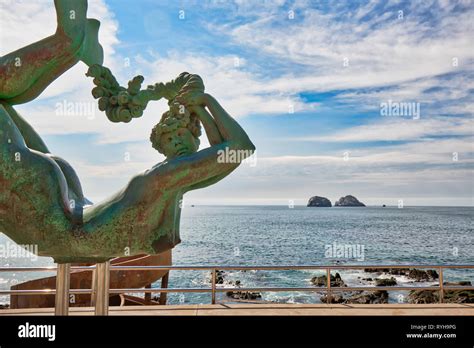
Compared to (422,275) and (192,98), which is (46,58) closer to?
(192,98)

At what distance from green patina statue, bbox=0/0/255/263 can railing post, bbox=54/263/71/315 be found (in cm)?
27

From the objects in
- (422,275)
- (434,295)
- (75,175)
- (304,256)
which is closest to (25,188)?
(75,175)

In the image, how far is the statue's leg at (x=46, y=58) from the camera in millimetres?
3592

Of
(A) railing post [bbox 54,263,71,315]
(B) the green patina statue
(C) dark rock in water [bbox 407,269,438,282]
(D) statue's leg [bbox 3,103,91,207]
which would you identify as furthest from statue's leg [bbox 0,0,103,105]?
(C) dark rock in water [bbox 407,269,438,282]

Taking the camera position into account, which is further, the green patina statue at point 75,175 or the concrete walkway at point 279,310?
the concrete walkway at point 279,310

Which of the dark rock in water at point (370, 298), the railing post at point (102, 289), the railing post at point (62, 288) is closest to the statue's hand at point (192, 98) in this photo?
the railing post at point (102, 289)

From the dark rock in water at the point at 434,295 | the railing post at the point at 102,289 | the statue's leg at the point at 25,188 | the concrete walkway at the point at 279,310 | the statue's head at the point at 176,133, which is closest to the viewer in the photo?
the statue's leg at the point at 25,188

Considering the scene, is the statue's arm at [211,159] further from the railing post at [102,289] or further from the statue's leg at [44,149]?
the railing post at [102,289]

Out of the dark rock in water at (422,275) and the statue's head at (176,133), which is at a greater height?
the statue's head at (176,133)

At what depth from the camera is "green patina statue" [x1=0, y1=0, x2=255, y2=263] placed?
11.3ft

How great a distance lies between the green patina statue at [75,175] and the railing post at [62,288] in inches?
10.7

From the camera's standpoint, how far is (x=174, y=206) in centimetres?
361
